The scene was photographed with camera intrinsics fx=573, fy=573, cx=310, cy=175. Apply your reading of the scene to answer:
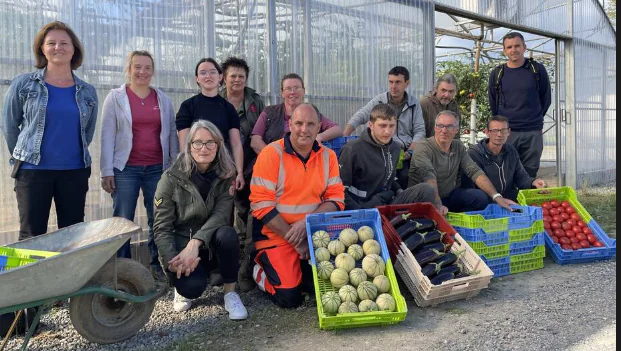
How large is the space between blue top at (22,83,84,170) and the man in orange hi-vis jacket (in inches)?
53.1

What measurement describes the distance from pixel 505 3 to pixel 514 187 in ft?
16.8

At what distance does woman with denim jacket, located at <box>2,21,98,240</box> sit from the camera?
13.2 feet

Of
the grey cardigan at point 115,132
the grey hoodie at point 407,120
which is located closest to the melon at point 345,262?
the grey cardigan at point 115,132

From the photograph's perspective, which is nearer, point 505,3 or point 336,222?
point 336,222

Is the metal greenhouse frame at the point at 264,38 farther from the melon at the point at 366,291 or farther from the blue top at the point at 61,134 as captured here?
the melon at the point at 366,291

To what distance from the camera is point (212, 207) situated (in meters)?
4.39

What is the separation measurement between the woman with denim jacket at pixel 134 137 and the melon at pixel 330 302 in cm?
187

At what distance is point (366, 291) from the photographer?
4.02m

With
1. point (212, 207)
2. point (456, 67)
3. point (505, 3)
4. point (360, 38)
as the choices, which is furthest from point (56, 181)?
point (456, 67)

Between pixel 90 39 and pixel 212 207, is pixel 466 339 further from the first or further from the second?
pixel 90 39

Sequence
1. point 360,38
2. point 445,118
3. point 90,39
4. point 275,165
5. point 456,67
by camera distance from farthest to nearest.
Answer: point 456,67 → point 360,38 → point 445,118 → point 90,39 → point 275,165

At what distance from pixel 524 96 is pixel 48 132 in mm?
5612

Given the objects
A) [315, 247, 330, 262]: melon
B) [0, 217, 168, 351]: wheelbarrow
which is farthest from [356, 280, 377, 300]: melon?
[0, 217, 168, 351]: wheelbarrow

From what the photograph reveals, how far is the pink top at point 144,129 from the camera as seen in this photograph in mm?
4719
